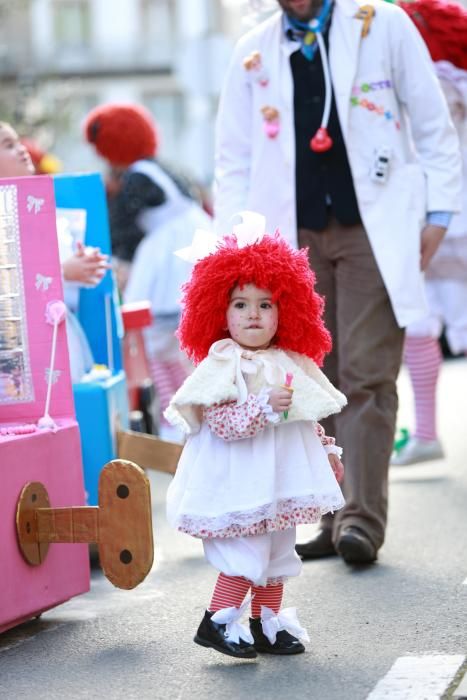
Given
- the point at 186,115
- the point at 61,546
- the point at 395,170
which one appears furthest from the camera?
the point at 186,115

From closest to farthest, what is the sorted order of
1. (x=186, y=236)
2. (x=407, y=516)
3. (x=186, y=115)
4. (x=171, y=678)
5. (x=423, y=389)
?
(x=171, y=678), (x=407, y=516), (x=423, y=389), (x=186, y=236), (x=186, y=115)

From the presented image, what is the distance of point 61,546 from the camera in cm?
451

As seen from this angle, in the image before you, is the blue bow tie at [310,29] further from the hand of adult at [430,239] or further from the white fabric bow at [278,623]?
the white fabric bow at [278,623]

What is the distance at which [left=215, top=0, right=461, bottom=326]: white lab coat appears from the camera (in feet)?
16.9

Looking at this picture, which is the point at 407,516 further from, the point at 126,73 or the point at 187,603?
the point at 126,73

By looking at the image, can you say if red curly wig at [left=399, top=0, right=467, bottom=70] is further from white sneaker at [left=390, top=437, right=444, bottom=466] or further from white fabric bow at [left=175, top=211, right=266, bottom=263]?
white fabric bow at [left=175, top=211, right=266, bottom=263]

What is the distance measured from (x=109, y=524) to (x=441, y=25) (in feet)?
12.1

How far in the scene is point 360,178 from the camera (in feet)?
16.9

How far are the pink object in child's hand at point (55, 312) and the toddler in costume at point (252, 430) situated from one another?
0.67m

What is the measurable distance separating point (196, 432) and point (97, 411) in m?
1.60

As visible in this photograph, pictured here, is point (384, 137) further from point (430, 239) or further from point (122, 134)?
point (122, 134)

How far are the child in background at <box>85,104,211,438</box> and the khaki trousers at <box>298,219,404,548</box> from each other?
310 cm

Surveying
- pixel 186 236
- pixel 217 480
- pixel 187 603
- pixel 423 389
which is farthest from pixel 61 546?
pixel 186 236

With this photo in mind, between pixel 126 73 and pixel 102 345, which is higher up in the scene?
pixel 126 73
